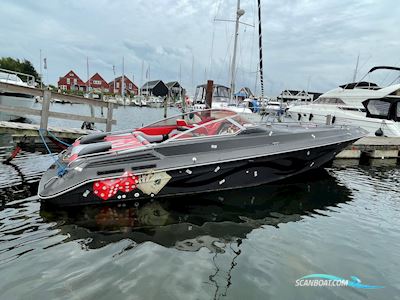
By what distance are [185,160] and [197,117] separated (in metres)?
1.63

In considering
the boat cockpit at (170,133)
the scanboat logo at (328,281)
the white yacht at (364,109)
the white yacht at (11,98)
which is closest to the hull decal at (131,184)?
the boat cockpit at (170,133)

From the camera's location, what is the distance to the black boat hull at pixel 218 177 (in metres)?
4.95

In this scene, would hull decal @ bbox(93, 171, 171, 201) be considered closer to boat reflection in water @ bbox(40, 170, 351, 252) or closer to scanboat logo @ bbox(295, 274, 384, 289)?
boat reflection in water @ bbox(40, 170, 351, 252)

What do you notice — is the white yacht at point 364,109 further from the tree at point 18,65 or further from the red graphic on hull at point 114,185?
the tree at point 18,65

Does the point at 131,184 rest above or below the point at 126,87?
below

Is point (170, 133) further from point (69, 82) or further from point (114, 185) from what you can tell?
point (69, 82)

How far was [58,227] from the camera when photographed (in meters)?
4.32

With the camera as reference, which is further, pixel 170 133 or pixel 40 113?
pixel 40 113

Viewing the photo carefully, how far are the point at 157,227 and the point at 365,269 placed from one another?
2.80 m

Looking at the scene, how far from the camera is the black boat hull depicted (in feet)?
16.3

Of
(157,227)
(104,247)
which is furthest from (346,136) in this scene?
(104,247)

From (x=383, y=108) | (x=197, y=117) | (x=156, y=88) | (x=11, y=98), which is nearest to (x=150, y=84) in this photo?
(x=156, y=88)

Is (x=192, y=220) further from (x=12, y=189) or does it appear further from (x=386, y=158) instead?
(x=386, y=158)

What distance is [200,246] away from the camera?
3.96 m
